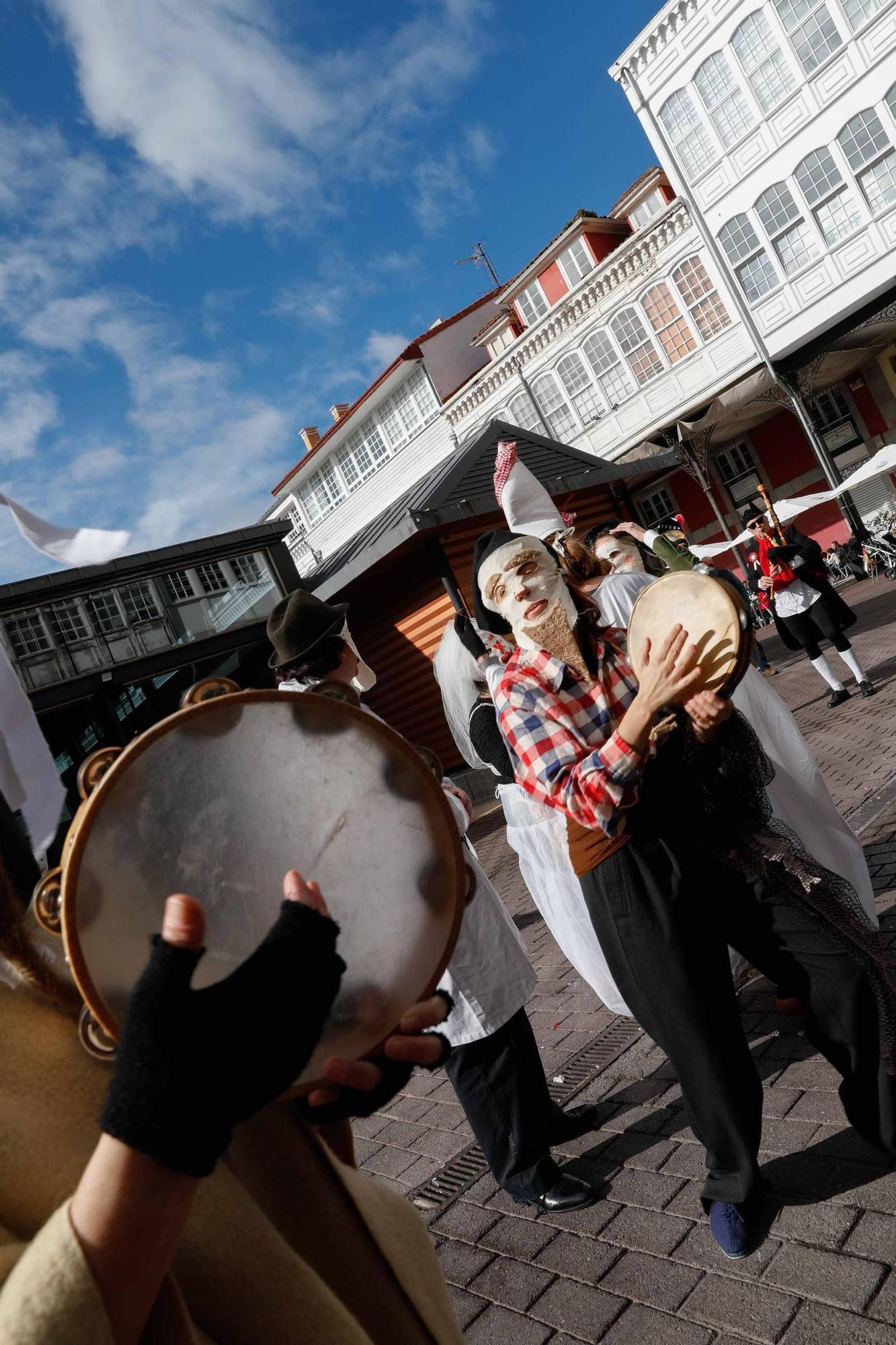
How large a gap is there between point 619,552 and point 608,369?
71.9 ft

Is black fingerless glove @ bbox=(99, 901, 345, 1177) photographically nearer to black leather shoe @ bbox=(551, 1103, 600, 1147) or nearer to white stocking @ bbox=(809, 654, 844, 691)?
black leather shoe @ bbox=(551, 1103, 600, 1147)

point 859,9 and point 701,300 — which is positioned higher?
point 859,9

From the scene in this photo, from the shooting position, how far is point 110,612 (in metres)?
17.2

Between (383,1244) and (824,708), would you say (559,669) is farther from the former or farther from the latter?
(824,708)

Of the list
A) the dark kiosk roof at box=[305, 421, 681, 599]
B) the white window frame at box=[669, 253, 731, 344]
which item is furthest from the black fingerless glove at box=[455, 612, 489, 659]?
the white window frame at box=[669, 253, 731, 344]

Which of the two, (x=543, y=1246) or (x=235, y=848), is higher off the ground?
(x=235, y=848)

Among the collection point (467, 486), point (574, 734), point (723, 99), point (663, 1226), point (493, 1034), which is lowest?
point (663, 1226)

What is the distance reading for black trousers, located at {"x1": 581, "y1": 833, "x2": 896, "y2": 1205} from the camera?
94.2 inches

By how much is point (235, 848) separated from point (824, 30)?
24098 mm

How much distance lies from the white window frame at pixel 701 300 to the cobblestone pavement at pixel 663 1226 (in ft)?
71.4

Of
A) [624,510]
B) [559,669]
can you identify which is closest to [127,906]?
[559,669]

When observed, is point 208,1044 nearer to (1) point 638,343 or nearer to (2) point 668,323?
(2) point 668,323

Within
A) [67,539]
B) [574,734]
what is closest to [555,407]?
[574,734]

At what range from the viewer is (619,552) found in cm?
551
